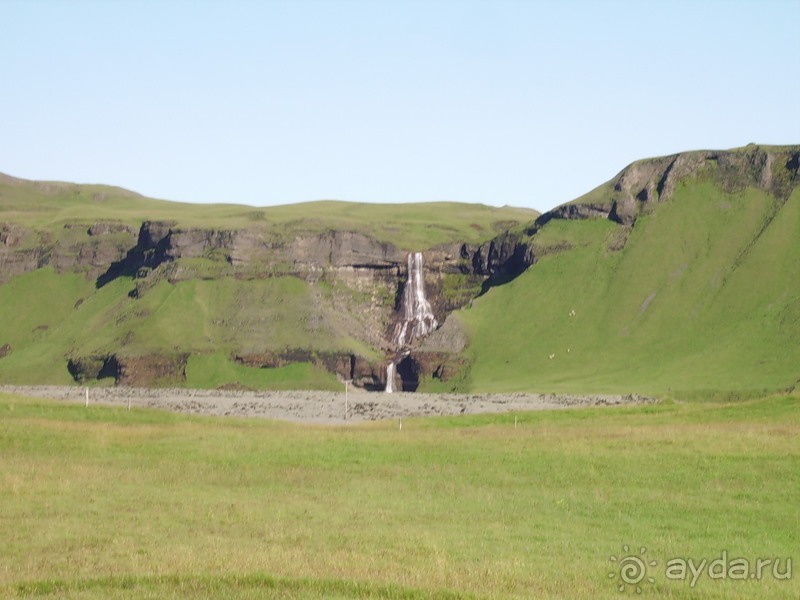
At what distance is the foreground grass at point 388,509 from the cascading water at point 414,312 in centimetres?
11626

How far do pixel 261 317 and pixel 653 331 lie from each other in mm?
53083

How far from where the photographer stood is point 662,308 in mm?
157625

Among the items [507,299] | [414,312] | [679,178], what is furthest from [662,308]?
[414,312]

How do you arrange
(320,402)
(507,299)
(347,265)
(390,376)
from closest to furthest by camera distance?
(320,402), (390,376), (507,299), (347,265)

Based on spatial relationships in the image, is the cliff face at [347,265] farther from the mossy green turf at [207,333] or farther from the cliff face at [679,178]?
the cliff face at [679,178]

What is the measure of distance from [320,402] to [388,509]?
301 ft

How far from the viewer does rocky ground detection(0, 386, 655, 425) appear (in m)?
108

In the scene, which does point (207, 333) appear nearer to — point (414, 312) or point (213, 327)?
point (213, 327)

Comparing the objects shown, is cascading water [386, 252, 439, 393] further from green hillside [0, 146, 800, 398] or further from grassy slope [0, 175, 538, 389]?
grassy slope [0, 175, 538, 389]

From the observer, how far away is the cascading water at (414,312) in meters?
178

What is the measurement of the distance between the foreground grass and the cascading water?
381 ft

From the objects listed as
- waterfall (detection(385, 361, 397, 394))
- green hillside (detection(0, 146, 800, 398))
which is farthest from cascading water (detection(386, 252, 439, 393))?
waterfall (detection(385, 361, 397, 394))

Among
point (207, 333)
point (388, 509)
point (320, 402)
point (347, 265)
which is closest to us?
point (388, 509)

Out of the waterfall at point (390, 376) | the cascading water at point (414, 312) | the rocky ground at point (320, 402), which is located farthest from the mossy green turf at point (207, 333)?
the cascading water at point (414, 312)
